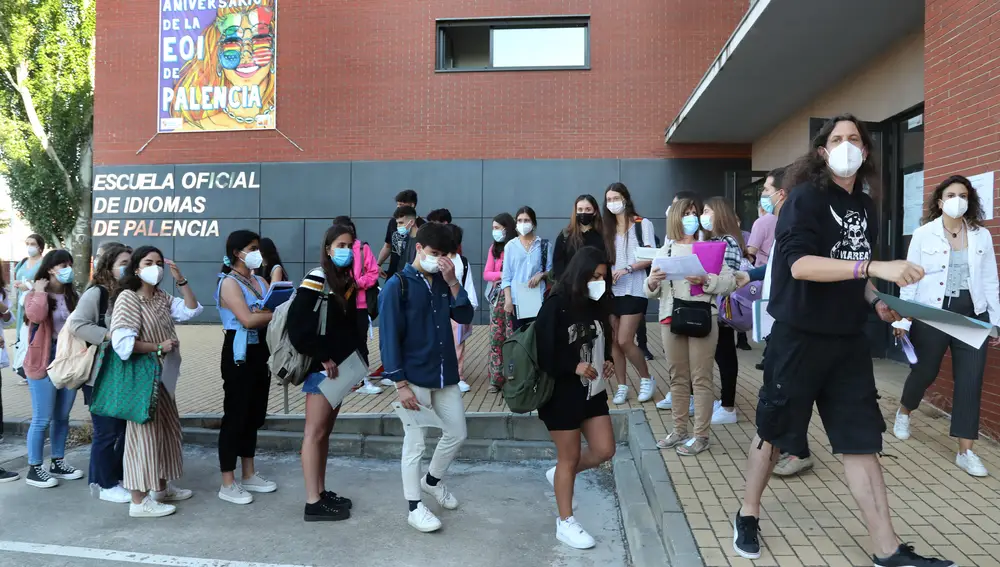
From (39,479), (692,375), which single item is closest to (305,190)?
(39,479)

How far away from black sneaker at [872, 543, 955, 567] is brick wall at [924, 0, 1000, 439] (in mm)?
2698

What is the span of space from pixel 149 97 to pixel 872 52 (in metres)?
13.4

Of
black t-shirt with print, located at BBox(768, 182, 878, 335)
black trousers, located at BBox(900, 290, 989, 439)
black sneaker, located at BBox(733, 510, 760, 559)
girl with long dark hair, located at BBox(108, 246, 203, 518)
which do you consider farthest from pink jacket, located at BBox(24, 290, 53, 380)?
black trousers, located at BBox(900, 290, 989, 439)

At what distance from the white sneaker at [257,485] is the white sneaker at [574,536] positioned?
230 centimetres

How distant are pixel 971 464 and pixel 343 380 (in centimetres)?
398

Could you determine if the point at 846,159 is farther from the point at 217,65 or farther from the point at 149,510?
the point at 217,65

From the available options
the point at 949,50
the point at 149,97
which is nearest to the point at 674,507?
the point at 949,50

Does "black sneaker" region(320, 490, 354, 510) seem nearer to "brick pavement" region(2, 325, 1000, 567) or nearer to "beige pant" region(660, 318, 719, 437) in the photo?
"brick pavement" region(2, 325, 1000, 567)

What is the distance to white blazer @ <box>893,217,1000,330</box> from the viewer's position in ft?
14.9

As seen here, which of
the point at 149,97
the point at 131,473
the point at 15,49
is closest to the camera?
the point at 131,473

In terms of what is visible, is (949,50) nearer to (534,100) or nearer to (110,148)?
(534,100)

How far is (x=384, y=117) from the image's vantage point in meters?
13.9

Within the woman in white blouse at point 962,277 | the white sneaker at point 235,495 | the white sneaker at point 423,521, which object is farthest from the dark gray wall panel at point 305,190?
the woman in white blouse at point 962,277

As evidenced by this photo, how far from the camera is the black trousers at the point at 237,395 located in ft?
16.2
